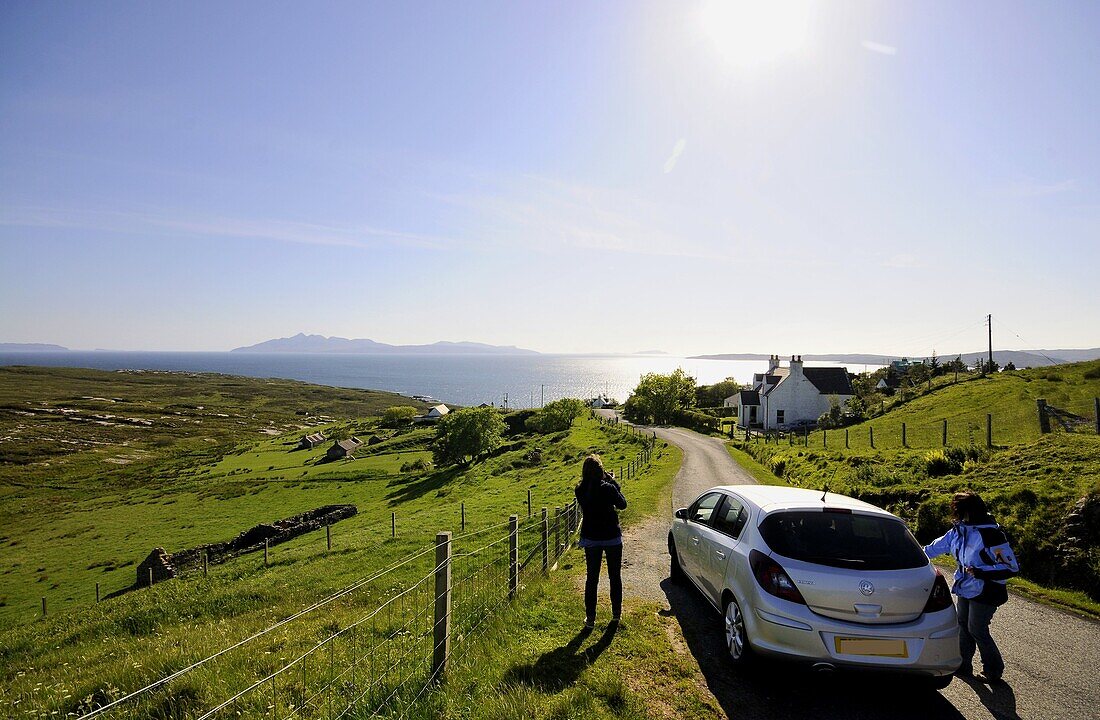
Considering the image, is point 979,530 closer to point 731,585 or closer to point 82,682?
point 731,585

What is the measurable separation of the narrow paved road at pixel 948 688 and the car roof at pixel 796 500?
1715mm

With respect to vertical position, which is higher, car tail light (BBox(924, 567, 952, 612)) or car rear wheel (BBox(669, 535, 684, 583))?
car tail light (BBox(924, 567, 952, 612))

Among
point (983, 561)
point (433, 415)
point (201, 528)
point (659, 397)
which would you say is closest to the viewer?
point (983, 561)

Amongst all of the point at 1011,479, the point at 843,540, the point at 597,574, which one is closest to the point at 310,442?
the point at 597,574

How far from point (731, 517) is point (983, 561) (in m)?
2.61

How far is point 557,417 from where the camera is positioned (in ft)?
252

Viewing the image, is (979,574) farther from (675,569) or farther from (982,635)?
(675,569)

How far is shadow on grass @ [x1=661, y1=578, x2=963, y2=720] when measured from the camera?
4926 mm

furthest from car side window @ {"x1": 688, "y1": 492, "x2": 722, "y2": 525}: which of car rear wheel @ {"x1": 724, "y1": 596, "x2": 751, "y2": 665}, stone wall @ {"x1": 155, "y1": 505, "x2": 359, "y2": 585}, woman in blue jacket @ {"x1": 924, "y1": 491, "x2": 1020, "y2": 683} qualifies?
stone wall @ {"x1": 155, "y1": 505, "x2": 359, "y2": 585}

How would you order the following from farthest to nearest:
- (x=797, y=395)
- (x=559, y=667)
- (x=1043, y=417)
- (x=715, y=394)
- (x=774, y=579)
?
(x=715, y=394) → (x=797, y=395) → (x=1043, y=417) → (x=559, y=667) → (x=774, y=579)

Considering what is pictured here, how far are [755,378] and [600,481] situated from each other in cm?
7227

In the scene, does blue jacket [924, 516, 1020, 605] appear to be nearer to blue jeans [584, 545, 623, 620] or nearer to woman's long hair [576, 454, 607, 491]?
blue jeans [584, 545, 623, 620]

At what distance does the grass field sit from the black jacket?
14.9 feet

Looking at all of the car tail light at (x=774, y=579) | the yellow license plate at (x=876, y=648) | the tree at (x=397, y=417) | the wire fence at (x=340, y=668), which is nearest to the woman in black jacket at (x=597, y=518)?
the wire fence at (x=340, y=668)
